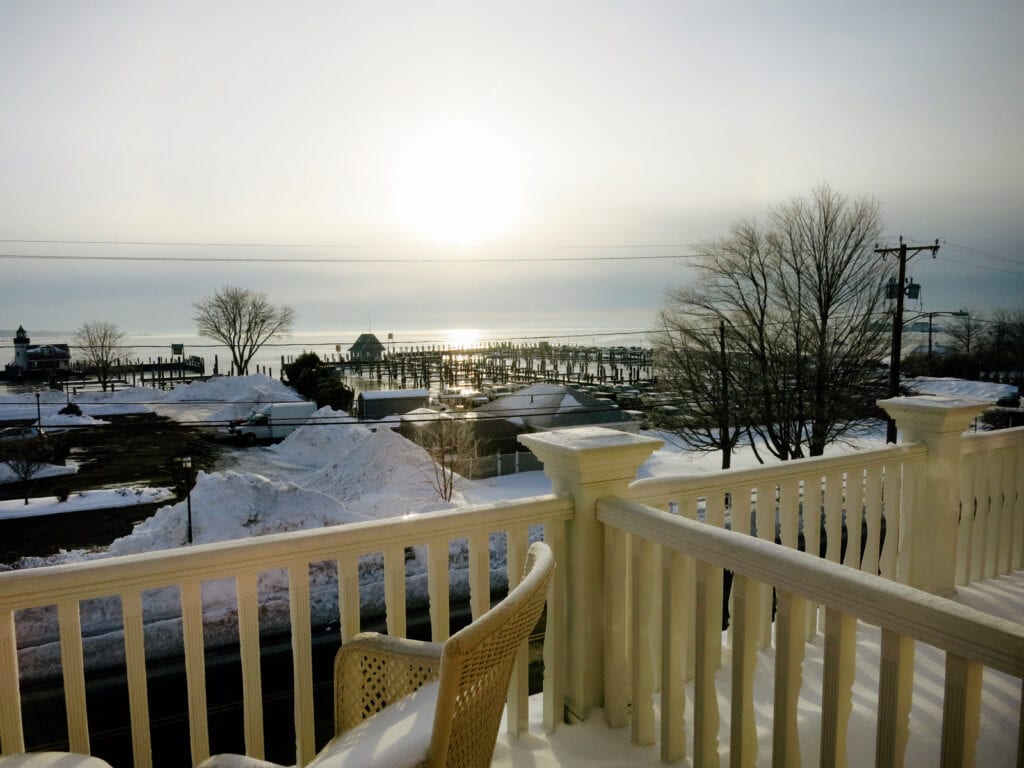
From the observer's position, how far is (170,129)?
7.45m

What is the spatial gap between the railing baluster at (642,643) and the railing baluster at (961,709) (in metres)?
0.94

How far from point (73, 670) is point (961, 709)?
2.05 metres

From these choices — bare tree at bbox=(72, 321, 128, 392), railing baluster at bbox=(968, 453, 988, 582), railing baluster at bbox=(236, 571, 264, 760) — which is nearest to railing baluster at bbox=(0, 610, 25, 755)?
railing baluster at bbox=(236, 571, 264, 760)

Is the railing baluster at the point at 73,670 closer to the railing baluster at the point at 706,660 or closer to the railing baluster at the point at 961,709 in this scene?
the railing baluster at the point at 706,660

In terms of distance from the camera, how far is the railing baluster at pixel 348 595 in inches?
69.8

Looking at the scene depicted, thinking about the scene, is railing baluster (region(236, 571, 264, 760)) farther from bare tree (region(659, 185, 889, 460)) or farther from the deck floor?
bare tree (region(659, 185, 889, 460))

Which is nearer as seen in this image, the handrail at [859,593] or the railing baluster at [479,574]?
the handrail at [859,593]

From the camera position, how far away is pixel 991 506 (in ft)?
10.5

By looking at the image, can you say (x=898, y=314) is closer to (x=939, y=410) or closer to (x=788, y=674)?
(x=939, y=410)

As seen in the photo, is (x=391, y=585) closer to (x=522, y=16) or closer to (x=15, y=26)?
(x=522, y=16)

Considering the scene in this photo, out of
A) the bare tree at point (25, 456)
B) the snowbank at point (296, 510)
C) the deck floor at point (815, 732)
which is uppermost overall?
the deck floor at point (815, 732)

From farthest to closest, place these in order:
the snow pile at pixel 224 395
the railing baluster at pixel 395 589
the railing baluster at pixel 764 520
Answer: the snow pile at pixel 224 395 < the railing baluster at pixel 764 520 < the railing baluster at pixel 395 589

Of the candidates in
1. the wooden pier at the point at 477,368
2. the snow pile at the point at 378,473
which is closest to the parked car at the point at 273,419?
the snow pile at the point at 378,473

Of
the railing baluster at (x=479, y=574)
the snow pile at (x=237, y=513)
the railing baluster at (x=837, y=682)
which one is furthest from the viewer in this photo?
the snow pile at (x=237, y=513)
